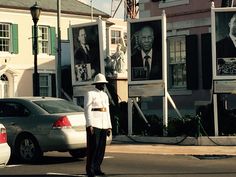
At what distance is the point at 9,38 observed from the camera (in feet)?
123

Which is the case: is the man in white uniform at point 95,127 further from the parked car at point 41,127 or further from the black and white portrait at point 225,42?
the black and white portrait at point 225,42

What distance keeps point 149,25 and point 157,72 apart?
154cm

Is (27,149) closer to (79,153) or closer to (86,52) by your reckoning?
(79,153)

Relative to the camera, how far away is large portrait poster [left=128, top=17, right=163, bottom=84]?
18.9 metres

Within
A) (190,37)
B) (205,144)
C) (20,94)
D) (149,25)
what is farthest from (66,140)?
(20,94)

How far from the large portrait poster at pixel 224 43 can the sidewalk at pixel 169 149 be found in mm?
2265

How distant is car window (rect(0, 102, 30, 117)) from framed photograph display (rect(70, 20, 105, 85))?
6119 mm

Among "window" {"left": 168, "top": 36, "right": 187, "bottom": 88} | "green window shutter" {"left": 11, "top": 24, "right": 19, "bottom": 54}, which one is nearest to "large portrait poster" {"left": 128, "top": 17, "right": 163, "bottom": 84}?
"window" {"left": 168, "top": 36, "right": 187, "bottom": 88}

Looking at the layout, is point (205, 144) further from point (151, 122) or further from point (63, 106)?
point (63, 106)

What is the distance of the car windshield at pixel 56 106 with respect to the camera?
14.1 metres

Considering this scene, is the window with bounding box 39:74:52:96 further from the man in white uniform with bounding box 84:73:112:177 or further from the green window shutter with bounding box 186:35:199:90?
the man in white uniform with bounding box 84:73:112:177

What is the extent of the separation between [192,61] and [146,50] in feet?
12.1

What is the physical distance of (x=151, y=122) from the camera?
19.4 m

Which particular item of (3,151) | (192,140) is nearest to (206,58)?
(192,140)
